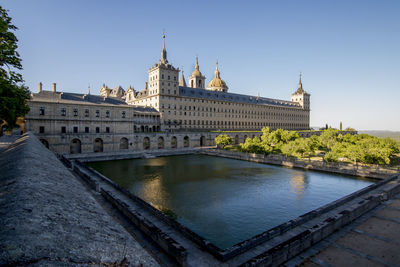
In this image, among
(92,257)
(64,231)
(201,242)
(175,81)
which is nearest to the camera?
(92,257)

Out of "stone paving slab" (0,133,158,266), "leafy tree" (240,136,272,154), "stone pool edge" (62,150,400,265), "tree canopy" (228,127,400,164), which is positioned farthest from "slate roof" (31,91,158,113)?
"stone paving slab" (0,133,158,266)

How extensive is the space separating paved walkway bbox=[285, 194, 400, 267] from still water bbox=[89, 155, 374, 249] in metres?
4.08

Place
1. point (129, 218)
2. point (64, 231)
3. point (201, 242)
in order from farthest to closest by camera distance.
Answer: point (129, 218) → point (201, 242) → point (64, 231)

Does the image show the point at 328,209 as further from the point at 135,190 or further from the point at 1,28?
the point at 1,28

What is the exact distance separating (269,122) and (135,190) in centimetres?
→ 8422

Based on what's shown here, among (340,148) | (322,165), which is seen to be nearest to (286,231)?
(322,165)

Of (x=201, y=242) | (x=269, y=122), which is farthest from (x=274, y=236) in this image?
(x=269, y=122)

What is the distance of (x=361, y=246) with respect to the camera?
11.9m

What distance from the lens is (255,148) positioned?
43844 millimetres

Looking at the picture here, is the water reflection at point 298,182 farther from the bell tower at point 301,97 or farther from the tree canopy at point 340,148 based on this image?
the bell tower at point 301,97

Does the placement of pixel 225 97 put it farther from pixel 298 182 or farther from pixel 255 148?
pixel 298 182

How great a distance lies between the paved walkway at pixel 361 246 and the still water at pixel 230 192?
13.4 ft

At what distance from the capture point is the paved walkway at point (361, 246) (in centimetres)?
1062

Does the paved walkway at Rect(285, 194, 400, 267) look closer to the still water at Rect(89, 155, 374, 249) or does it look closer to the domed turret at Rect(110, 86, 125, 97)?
the still water at Rect(89, 155, 374, 249)
